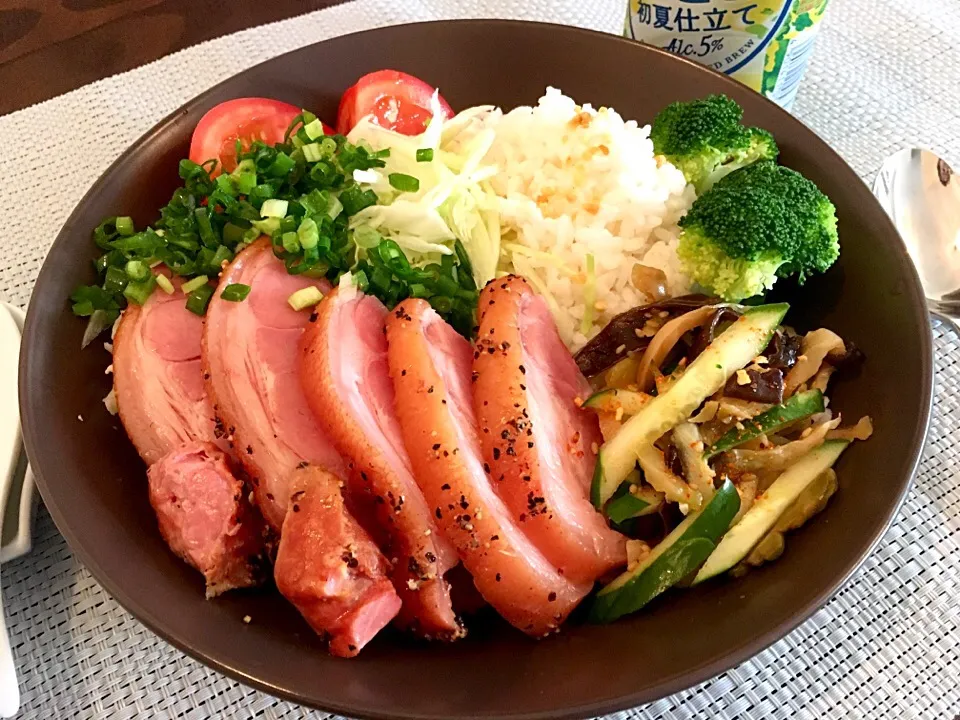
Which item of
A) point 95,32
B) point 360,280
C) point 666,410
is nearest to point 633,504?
point 666,410

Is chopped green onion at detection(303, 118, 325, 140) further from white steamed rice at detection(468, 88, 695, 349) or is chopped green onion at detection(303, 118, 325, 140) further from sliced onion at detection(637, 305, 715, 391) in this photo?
sliced onion at detection(637, 305, 715, 391)

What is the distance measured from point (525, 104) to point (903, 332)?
1.24 metres

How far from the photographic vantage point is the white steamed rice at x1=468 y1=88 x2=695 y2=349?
6.36 ft

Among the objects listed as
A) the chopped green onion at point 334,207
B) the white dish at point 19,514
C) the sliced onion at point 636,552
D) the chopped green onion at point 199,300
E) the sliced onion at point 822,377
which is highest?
the chopped green onion at point 334,207

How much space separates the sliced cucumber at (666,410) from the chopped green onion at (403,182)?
33.8 inches

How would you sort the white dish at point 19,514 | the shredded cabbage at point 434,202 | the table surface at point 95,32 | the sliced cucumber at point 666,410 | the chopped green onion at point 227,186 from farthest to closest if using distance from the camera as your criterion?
the table surface at point 95,32
the shredded cabbage at point 434,202
the chopped green onion at point 227,186
the white dish at point 19,514
the sliced cucumber at point 666,410

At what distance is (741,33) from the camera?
2053 millimetres

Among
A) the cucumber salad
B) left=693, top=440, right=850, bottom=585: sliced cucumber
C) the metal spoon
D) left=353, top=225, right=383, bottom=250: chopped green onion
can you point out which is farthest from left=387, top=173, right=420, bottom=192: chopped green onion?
the metal spoon

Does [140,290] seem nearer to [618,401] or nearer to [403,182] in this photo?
[403,182]

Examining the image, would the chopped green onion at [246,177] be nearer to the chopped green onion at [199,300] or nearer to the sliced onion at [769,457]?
the chopped green onion at [199,300]

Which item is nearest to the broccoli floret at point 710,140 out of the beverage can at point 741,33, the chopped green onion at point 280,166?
the beverage can at point 741,33

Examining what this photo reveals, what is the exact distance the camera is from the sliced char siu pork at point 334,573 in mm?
1329

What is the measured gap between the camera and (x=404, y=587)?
56.5 inches

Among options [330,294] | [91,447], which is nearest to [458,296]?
[330,294]
